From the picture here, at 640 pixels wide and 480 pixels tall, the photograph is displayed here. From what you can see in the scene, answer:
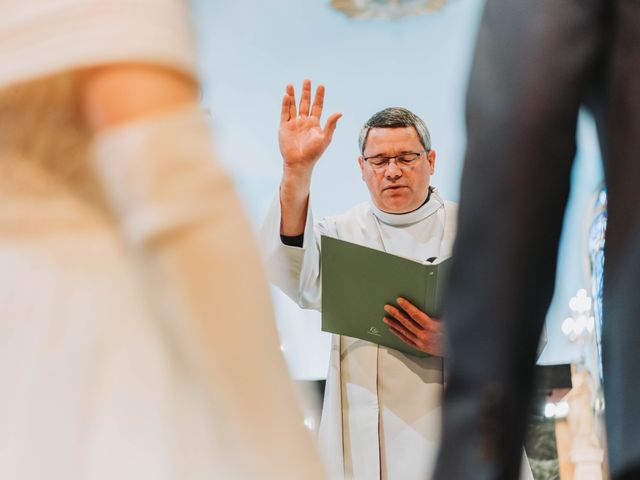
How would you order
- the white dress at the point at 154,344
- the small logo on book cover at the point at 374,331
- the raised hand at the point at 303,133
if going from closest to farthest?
the white dress at the point at 154,344, the small logo on book cover at the point at 374,331, the raised hand at the point at 303,133

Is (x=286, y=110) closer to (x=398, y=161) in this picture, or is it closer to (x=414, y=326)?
(x=398, y=161)

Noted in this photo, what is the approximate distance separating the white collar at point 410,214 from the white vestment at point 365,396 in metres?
0.44

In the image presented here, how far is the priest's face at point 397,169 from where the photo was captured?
3.82 m

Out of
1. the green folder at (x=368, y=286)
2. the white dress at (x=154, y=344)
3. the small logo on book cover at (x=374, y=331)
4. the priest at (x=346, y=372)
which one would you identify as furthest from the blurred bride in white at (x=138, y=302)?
the priest at (x=346, y=372)

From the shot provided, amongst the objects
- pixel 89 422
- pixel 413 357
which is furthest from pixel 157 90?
pixel 413 357

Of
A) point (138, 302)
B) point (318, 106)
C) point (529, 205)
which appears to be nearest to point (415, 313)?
point (318, 106)

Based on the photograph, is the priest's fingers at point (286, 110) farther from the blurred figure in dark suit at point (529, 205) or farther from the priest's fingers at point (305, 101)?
the blurred figure in dark suit at point (529, 205)

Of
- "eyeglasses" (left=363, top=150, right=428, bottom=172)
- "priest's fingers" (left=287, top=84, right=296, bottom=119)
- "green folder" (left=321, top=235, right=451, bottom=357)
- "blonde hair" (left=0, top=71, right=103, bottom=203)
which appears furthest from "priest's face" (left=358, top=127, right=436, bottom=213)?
"blonde hair" (left=0, top=71, right=103, bottom=203)

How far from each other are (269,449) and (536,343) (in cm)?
43

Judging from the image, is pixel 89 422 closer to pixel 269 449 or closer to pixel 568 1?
pixel 269 449

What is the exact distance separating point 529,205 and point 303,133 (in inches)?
84.6

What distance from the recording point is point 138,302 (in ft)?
3.25

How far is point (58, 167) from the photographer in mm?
1044

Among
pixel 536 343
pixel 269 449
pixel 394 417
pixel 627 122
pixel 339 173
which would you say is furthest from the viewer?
pixel 339 173
